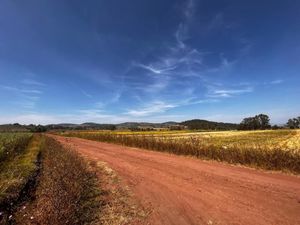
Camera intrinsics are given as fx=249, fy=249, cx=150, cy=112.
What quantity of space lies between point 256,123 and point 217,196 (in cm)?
14258

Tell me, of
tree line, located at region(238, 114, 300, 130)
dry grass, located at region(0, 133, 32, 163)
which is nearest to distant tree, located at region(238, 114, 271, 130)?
tree line, located at region(238, 114, 300, 130)

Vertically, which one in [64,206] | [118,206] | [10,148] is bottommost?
Result: [118,206]

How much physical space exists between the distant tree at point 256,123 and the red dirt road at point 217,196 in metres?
135

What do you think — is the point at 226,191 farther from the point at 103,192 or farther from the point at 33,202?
the point at 33,202

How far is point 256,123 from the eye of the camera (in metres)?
138

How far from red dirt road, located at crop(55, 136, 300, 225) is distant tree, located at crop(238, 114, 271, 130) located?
13517cm

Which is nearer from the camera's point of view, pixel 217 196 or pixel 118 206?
pixel 118 206

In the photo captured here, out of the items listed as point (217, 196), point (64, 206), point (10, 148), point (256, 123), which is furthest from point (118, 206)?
point (256, 123)

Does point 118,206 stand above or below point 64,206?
below

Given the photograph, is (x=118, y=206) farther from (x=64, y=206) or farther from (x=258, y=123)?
(x=258, y=123)

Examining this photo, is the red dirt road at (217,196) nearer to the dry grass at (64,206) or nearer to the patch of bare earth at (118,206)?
the patch of bare earth at (118,206)

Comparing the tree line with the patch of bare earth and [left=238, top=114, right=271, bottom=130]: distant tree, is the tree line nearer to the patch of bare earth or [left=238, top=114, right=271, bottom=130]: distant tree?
[left=238, top=114, right=271, bottom=130]: distant tree

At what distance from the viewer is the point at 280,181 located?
8.96m

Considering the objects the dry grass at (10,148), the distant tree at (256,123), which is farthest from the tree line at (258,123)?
the dry grass at (10,148)
